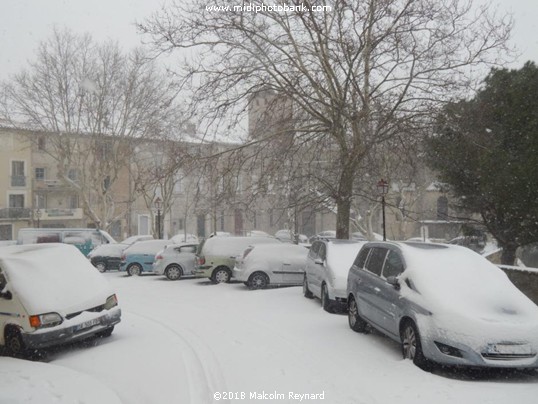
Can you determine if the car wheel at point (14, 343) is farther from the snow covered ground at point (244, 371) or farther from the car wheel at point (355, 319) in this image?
the car wheel at point (355, 319)

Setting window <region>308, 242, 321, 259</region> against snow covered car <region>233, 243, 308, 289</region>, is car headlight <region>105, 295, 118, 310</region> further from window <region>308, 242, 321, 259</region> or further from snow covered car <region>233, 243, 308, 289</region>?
snow covered car <region>233, 243, 308, 289</region>

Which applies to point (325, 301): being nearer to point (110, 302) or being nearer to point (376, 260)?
point (376, 260)

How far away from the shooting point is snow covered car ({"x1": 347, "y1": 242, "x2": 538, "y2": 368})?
21.8ft

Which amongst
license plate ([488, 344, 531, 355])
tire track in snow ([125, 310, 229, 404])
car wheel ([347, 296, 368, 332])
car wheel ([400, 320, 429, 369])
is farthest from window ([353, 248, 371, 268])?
license plate ([488, 344, 531, 355])

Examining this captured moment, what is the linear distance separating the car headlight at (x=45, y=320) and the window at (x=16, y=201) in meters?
49.3

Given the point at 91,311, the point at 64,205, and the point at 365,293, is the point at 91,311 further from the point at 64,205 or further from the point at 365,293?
the point at 64,205

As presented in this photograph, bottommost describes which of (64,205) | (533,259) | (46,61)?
(533,259)

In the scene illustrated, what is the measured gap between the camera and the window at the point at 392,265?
8.34 metres

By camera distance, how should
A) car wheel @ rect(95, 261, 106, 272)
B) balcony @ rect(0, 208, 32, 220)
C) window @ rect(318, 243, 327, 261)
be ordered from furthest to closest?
1. balcony @ rect(0, 208, 32, 220)
2. car wheel @ rect(95, 261, 106, 272)
3. window @ rect(318, 243, 327, 261)

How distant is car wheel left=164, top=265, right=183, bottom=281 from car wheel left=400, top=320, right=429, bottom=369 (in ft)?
45.5

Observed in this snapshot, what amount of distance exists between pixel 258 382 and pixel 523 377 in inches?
132

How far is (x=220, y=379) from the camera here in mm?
6676

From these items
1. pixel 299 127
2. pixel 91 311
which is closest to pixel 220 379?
pixel 91 311

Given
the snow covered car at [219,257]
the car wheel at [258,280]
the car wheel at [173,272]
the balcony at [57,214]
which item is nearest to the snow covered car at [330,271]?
the car wheel at [258,280]
